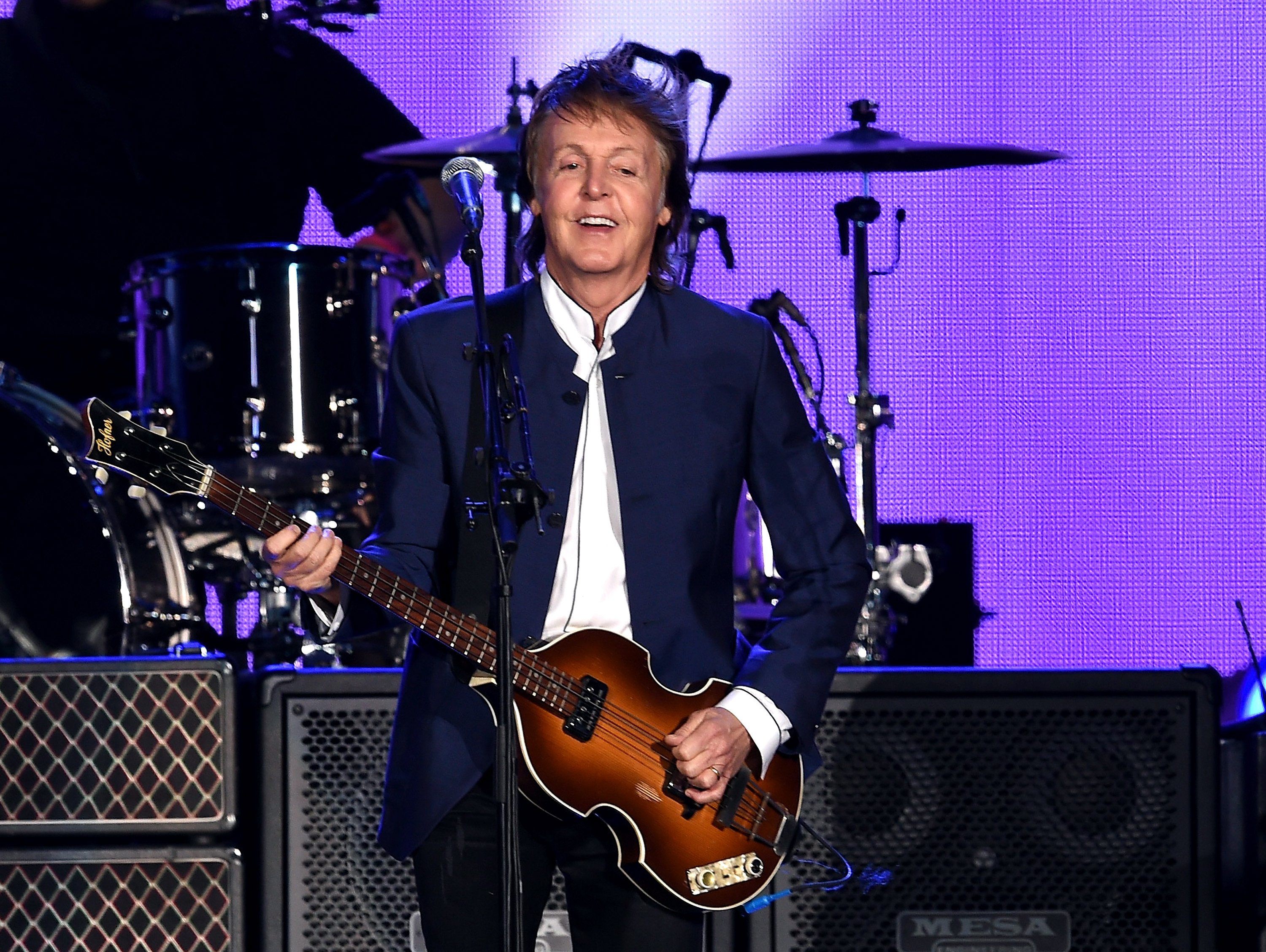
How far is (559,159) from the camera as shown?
7.02ft

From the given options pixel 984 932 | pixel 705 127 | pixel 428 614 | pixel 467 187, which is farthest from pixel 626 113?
pixel 705 127

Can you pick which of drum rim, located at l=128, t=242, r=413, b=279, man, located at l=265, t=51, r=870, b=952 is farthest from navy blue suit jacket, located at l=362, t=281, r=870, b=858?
drum rim, located at l=128, t=242, r=413, b=279

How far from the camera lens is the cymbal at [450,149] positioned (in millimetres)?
4754

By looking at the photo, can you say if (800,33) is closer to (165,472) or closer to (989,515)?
(989,515)

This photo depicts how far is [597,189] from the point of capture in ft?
6.91

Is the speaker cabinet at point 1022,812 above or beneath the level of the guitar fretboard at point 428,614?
beneath

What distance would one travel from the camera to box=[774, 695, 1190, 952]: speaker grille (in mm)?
2947

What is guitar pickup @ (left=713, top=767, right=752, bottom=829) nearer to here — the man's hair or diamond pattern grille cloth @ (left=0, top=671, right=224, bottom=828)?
the man's hair

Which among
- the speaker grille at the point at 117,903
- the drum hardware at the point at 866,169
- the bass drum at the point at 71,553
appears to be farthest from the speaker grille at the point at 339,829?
the drum hardware at the point at 866,169

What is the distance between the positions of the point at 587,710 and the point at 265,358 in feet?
8.30

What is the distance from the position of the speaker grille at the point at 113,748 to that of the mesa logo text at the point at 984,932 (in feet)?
4.46

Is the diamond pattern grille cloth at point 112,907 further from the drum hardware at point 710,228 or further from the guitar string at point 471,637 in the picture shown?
the drum hardware at point 710,228

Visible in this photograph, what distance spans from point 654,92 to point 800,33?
3313 millimetres

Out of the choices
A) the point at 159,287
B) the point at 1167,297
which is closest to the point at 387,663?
the point at 159,287
